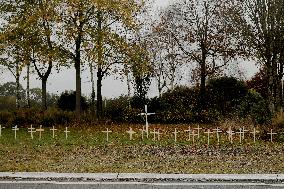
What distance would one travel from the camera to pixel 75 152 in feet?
45.6

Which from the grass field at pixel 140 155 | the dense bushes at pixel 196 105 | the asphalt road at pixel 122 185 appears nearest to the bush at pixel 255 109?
the dense bushes at pixel 196 105

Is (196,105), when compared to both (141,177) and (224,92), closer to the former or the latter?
(224,92)

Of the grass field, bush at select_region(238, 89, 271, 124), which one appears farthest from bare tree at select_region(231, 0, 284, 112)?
the grass field

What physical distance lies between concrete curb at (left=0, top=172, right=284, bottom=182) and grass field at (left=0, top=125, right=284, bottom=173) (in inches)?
25.7

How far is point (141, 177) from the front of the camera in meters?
9.63

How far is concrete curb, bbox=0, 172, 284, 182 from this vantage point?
31.2ft

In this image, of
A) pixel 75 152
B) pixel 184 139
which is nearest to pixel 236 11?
pixel 184 139

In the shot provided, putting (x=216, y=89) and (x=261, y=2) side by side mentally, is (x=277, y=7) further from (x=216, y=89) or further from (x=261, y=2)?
(x=216, y=89)

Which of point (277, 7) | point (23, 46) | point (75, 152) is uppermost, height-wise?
point (277, 7)

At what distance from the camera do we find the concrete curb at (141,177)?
31.2 ft

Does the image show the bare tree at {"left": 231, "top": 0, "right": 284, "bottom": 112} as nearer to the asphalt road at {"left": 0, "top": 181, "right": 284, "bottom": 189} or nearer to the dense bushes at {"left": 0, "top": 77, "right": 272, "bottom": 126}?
the dense bushes at {"left": 0, "top": 77, "right": 272, "bottom": 126}

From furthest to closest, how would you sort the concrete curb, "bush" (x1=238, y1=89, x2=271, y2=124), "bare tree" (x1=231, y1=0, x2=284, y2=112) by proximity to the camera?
"bare tree" (x1=231, y1=0, x2=284, y2=112) → "bush" (x1=238, y1=89, x2=271, y2=124) → the concrete curb

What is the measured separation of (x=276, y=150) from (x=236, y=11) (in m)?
13.8

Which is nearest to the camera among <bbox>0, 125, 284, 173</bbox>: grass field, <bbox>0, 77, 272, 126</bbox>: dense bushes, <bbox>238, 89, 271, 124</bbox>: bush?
<bbox>0, 125, 284, 173</bbox>: grass field
